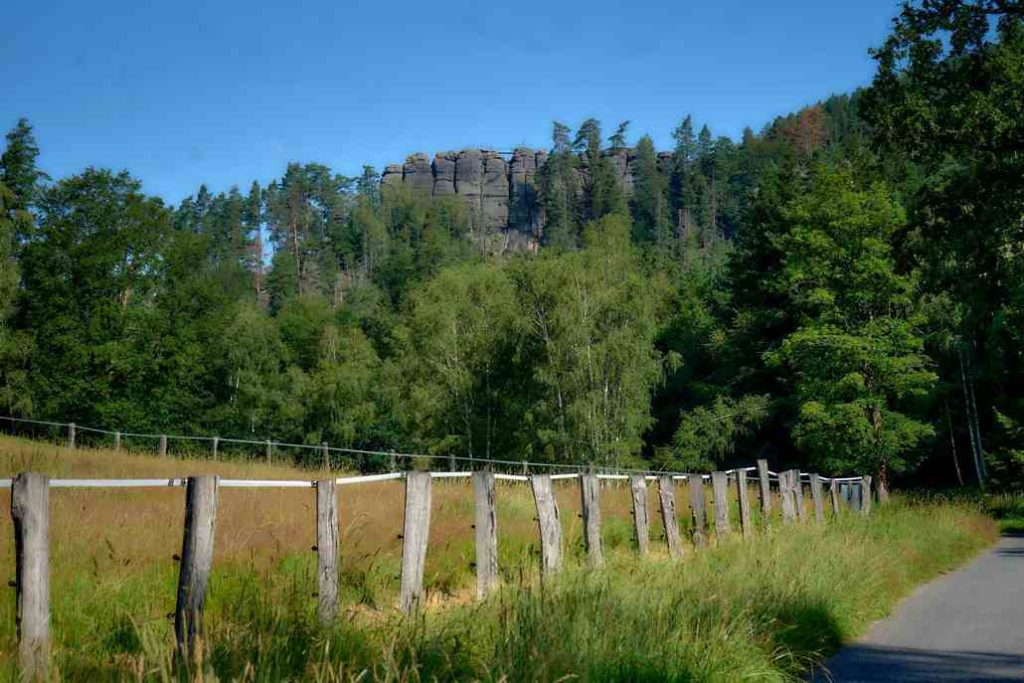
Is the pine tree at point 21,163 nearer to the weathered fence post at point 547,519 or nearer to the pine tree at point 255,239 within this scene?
Result: the weathered fence post at point 547,519

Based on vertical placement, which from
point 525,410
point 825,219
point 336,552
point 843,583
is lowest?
point 843,583

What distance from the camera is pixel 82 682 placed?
457 cm

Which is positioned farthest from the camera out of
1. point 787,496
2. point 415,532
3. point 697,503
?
point 787,496

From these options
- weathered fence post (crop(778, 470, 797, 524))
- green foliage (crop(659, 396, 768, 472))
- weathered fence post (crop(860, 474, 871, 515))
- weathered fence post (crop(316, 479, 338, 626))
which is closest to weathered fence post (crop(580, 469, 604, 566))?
weathered fence post (crop(316, 479, 338, 626))

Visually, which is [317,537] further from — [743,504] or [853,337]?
[853,337]

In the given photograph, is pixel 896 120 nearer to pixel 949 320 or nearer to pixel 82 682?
pixel 82 682

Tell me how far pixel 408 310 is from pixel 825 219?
35112 millimetres

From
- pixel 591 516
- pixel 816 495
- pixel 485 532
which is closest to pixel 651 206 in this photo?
pixel 816 495

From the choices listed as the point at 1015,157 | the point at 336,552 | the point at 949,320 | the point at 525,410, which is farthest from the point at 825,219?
the point at 336,552

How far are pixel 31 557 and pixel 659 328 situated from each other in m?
58.4

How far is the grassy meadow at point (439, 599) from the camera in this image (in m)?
4.89

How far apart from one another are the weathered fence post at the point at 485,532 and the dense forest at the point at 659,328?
45.1 ft

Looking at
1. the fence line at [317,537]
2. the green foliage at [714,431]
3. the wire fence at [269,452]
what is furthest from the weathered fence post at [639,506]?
the green foliage at [714,431]

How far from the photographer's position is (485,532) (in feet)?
29.3
